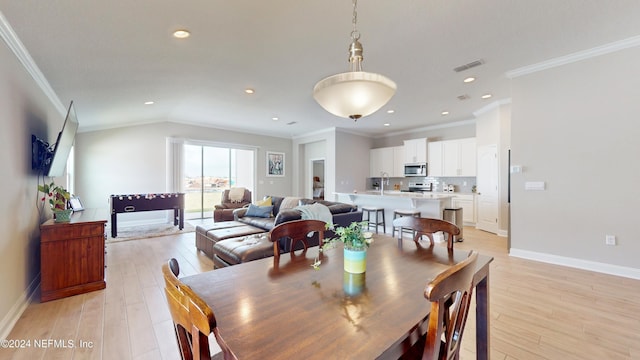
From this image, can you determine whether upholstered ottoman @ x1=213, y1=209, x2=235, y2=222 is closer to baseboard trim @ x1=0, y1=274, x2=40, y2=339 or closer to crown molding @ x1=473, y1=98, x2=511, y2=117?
baseboard trim @ x1=0, y1=274, x2=40, y2=339

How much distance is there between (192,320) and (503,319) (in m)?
2.68

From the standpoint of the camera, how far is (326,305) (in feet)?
3.55

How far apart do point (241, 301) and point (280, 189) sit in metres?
7.74

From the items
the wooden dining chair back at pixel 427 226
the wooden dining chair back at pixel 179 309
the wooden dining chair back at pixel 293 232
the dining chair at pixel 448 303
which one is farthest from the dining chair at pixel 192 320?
the wooden dining chair back at pixel 427 226

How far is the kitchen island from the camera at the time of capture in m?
5.02

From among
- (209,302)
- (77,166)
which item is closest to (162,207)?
(77,166)

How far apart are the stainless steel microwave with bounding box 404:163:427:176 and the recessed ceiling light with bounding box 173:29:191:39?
6.64 m

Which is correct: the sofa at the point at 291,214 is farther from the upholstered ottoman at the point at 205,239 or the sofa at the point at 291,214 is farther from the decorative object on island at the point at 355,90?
the decorative object on island at the point at 355,90

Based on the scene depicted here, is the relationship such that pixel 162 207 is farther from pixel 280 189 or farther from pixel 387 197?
pixel 387 197

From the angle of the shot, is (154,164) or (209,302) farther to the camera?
(154,164)

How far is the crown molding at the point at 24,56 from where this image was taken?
2168 mm

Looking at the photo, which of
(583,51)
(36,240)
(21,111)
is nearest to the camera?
(21,111)

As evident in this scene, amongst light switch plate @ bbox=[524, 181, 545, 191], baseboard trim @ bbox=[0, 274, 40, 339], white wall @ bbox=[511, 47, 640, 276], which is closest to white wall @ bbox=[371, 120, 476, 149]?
white wall @ bbox=[511, 47, 640, 276]

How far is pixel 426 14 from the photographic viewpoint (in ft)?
7.91
